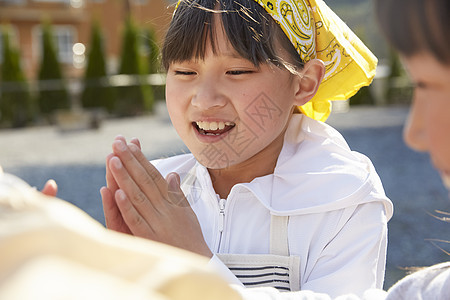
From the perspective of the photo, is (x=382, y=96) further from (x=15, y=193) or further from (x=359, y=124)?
(x=15, y=193)

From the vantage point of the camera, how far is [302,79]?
1869 mm

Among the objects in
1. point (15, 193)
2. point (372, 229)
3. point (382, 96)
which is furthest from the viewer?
point (382, 96)

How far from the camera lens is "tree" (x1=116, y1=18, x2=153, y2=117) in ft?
59.5

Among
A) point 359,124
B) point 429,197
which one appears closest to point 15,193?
point 429,197

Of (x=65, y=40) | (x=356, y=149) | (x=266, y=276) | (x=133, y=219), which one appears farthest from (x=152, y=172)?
(x=65, y=40)

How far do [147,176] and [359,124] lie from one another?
13.3 metres

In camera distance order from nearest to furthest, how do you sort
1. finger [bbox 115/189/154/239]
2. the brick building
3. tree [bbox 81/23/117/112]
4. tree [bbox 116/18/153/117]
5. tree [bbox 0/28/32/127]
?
1. finger [bbox 115/189/154/239]
2. tree [bbox 0/28/32/127]
3. tree [bbox 81/23/117/112]
4. tree [bbox 116/18/153/117]
5. the brick building

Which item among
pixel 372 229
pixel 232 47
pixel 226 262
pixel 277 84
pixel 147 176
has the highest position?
pixel 232 47

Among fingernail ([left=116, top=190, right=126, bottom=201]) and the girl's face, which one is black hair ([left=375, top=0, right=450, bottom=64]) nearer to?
the girl's face

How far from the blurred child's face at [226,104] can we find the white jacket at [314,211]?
0.39 feet

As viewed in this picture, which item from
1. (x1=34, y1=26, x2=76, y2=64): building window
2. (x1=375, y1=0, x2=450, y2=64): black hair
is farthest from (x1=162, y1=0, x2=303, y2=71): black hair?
→ (x1=34, y1=26, x2=76, y2=64): building window

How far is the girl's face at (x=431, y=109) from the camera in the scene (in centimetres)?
81

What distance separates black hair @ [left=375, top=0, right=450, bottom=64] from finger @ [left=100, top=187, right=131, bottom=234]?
93 centimetres

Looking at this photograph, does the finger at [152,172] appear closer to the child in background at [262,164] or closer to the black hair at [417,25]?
the child in background at [262,164]
